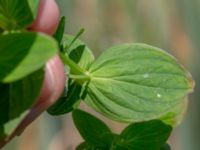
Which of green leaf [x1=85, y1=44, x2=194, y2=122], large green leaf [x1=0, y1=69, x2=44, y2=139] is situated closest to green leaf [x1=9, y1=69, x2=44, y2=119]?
large green leaf [x1=0, y1=69, x2=44, y2=139]

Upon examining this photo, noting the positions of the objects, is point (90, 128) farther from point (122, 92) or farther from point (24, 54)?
point (24, 54)

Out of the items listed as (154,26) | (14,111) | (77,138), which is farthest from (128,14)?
(14,111)

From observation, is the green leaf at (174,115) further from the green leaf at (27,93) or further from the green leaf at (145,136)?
the green leaf at (27,93)

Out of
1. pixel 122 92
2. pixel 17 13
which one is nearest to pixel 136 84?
pixel 122 92

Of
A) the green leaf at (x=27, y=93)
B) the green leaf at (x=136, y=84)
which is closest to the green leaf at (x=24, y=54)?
the green leaf at (x=27, y=93)

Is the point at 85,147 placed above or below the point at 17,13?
below
